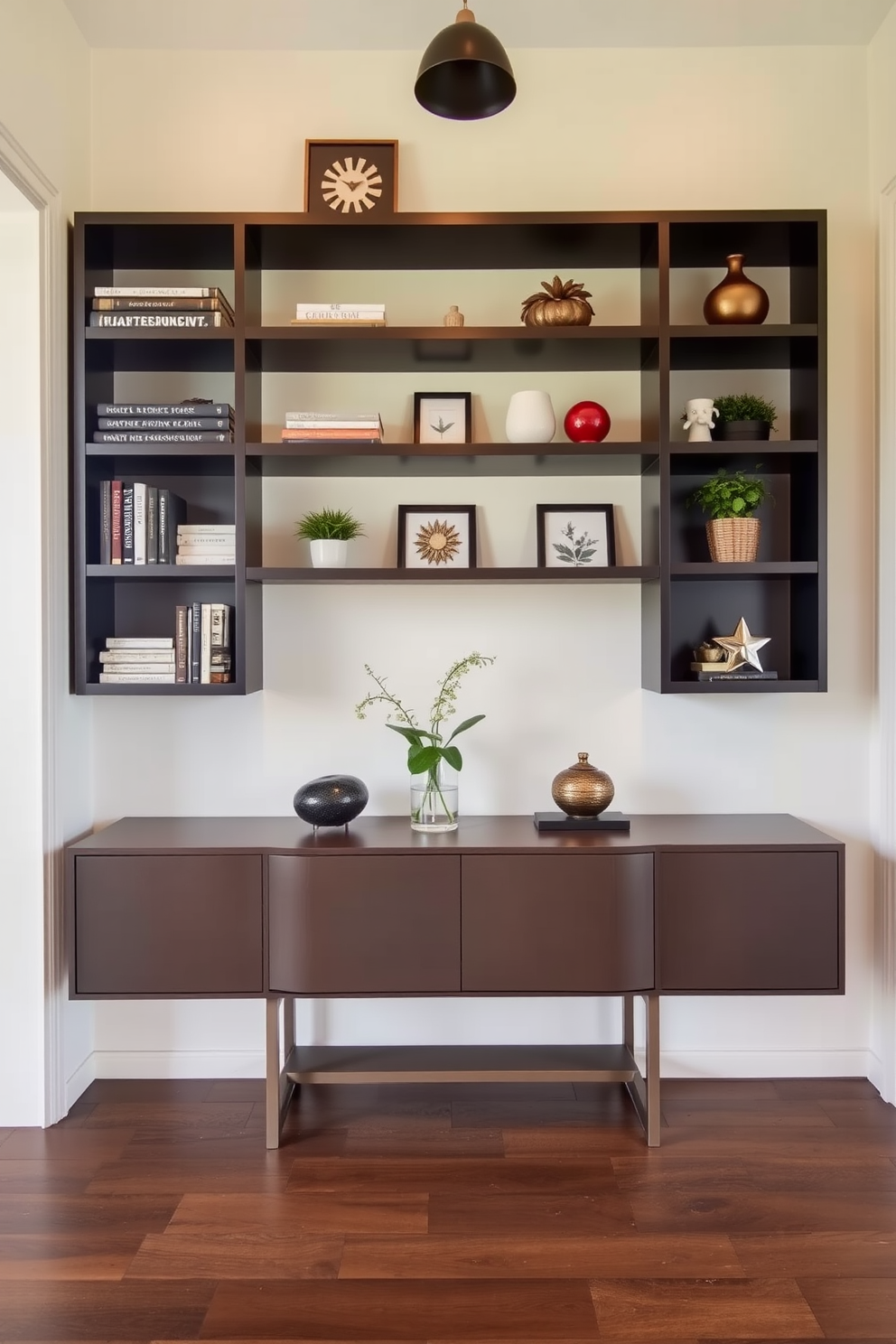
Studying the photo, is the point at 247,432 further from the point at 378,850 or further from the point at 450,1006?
the point at 450,1006

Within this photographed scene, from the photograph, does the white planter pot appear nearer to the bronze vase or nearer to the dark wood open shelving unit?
the dark wood open shelving unit

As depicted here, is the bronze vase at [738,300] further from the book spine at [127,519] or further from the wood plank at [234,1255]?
the wood plank at [234,1255]

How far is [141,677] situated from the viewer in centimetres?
242

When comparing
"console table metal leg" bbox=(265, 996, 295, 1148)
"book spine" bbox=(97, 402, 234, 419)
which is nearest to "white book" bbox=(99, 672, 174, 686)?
"book spine" bbox=(97, 402, 234, 419)

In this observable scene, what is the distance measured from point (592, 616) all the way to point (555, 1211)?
153 centimetres

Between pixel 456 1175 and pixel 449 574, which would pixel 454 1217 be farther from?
pixel 449 574

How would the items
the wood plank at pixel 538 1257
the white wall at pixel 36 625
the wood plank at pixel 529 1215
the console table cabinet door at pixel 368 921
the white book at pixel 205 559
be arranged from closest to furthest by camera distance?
the wood plank at pixel 538 1257 → the wood plank at pixel 529 1215 → the console table cabinet door at pixel 368 921 → the white wall at pixel 36 625 → the white book at pixel 205 559

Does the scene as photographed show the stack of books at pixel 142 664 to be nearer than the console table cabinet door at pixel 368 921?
No

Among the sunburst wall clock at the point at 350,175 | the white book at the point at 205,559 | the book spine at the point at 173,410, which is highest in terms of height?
the sunburst wall clock at the point at 350,175

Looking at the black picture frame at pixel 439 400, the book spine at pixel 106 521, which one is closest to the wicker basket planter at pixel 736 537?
the black picture frame at pixel 439 400

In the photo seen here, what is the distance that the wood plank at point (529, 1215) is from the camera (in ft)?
6.35

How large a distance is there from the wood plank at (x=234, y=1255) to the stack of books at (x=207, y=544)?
1.61 m

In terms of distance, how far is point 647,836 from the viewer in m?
2.34

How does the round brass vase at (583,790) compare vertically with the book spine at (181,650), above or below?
below
